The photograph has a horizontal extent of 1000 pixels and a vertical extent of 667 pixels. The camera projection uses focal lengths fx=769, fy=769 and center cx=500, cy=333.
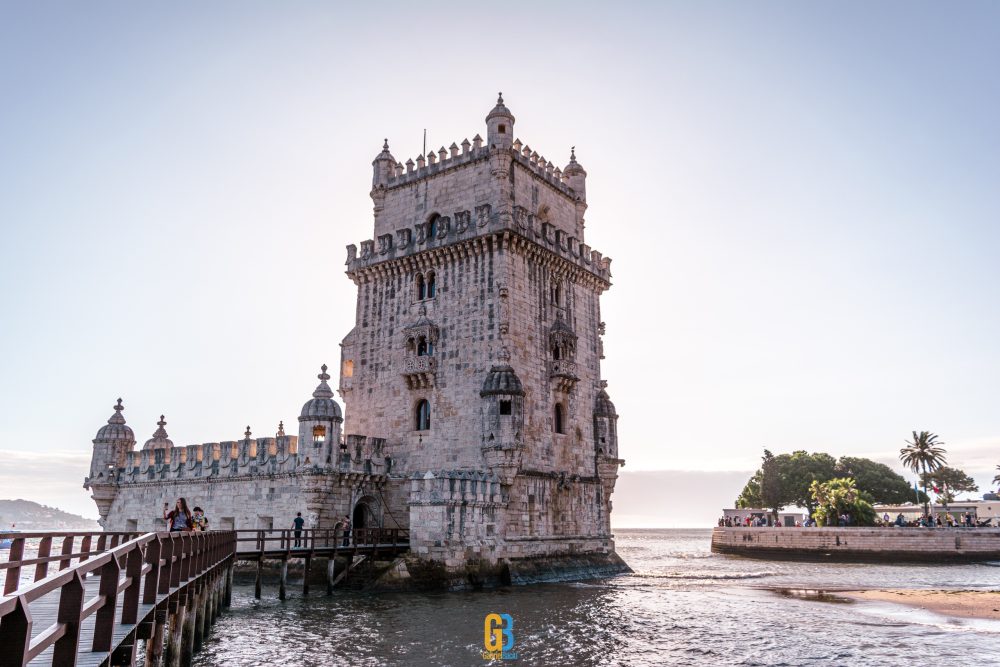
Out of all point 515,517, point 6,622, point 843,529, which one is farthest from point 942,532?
point 6,622

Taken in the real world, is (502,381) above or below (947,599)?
above

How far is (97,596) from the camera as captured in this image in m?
9.95

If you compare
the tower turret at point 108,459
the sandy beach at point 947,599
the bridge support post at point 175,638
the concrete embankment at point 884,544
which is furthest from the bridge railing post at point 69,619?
the concrete embankment at point 884,544

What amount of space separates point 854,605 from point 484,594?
1311 centimetres

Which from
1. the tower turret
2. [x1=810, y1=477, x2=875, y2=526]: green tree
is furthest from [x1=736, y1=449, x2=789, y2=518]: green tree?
the tower turret

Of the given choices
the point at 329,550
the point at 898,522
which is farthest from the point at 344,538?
the point at 898,522

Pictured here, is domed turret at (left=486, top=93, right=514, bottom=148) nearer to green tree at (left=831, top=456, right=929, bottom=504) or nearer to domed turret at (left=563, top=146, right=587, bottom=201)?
domed turret at (left=563, top=146, right=587, bottom=201)

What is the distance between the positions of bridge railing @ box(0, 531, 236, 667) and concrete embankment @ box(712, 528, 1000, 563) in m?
46.8

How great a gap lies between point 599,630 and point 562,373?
15655 millimetres

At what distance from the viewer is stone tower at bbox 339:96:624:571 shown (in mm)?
32188

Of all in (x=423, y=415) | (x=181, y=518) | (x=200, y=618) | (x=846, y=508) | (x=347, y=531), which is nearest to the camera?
(x=200, y=618)

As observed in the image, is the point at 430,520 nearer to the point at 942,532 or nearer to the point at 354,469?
the point at 354,469

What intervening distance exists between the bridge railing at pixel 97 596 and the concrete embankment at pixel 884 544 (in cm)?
4679

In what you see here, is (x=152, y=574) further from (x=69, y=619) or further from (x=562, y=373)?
(x=562, y=373)
